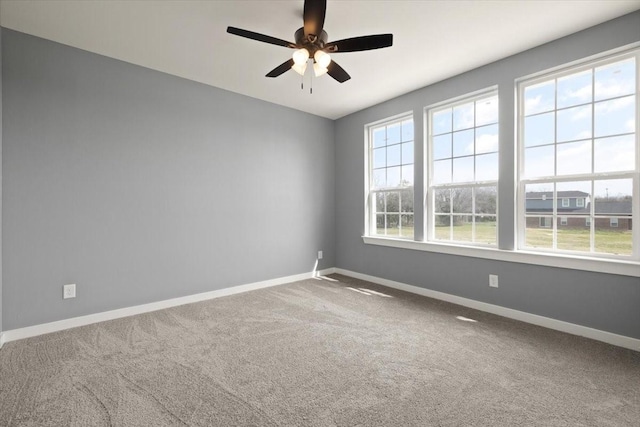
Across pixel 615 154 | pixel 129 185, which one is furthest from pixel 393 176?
pixel 129 185

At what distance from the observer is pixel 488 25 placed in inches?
101

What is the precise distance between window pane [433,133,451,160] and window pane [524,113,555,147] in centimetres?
85

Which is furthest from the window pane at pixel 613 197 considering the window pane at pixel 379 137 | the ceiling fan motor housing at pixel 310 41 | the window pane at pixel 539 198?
the ceiling fan motor housing at pixel 310 41

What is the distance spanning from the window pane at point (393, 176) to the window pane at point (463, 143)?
90 cm

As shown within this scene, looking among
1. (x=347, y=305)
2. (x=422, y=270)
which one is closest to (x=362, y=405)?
(x=347, y=305)

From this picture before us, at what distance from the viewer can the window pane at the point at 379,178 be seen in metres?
4.61

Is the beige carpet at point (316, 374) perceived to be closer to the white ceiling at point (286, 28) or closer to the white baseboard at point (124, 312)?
the white baseboard at point (124, 312)

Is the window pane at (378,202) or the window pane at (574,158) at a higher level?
the window pane at (574,158)

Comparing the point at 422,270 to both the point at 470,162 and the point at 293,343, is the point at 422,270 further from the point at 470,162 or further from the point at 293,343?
the point at 293,343

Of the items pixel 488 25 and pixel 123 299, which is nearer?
pixel 488 25

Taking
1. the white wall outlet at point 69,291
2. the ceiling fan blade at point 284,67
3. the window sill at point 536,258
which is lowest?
the white wall outlet at point 69,291

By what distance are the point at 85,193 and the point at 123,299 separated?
116 centimetres

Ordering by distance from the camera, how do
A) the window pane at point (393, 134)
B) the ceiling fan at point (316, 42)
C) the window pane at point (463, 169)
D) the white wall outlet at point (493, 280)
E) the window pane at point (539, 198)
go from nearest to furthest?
1. the ceiling fan at point (316, 42)
2. the window pane at point (539, 198)
3. the white wall outlet at point (493, 280)
4. the window pane at point (463, 169)
5. the window pane at point (393, 134)

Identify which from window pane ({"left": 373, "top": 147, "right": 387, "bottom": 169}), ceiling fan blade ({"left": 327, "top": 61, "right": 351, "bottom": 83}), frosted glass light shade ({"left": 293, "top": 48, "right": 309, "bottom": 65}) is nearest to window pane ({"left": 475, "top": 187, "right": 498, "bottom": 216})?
window pane ({"left": 373, "top": 147, "right": 387, "bottom": 169})
